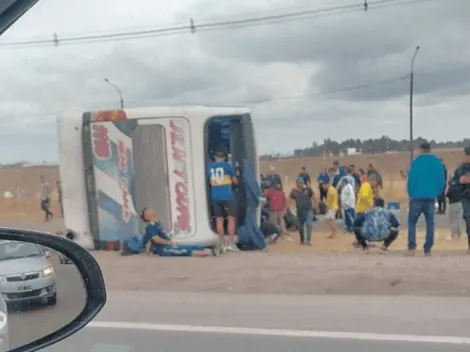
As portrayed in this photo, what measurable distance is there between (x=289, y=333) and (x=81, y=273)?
4.59 m

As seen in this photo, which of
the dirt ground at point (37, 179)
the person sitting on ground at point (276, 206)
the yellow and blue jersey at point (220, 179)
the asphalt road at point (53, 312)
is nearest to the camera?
the asphalt road at point (53, 312)

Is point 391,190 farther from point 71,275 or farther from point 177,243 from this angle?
point 71,275

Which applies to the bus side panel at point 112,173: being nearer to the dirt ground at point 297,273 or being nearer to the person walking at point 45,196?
the dirt ground at point 297,273

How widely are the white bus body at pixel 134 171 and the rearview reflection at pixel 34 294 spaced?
8833mm

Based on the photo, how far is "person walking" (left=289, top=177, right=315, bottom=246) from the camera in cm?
1423

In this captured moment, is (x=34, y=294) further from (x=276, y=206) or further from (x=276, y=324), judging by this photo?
(x=276, y=206)

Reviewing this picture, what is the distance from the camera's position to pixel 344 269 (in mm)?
9445

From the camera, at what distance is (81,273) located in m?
2.31

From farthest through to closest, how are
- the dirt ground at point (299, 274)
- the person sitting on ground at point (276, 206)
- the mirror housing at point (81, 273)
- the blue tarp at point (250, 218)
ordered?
the person sitting on ground at point (276, 206) < the blue tarp at point (250, 218) < the dirt ground at point (299, 274) < the mirror housing at point (81, 273)

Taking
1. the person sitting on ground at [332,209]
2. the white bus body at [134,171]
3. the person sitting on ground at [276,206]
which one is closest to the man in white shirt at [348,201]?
the person sitting on ground at [332,209]

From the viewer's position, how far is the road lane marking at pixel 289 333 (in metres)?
6.36

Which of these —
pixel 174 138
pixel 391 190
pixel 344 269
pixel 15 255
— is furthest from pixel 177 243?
pixel 391 190

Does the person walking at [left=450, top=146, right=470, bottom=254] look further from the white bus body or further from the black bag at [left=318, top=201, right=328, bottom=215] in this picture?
the black bag at [left=318, top=201, right=328, bottom=215]

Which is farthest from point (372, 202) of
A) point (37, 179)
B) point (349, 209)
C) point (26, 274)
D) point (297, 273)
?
point (37, 179)
